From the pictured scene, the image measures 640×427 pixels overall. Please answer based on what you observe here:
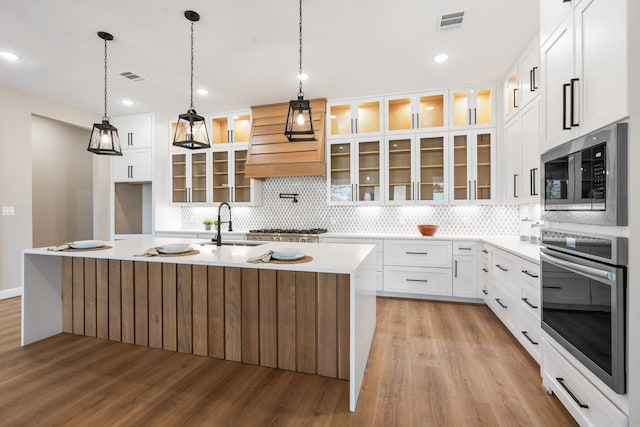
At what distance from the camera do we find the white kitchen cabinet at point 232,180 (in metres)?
5.06

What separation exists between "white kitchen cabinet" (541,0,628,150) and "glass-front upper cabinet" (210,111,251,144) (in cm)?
416

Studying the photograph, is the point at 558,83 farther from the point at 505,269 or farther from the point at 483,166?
the point at 483,166

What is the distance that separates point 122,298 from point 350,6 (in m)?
3.20

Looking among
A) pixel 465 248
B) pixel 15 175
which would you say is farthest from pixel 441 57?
pixel 15 175

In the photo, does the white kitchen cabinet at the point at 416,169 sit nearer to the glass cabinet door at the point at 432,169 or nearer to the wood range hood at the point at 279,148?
the glass cabinet door at the point at 432,169

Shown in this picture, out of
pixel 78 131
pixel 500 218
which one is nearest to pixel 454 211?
pixel 500 218

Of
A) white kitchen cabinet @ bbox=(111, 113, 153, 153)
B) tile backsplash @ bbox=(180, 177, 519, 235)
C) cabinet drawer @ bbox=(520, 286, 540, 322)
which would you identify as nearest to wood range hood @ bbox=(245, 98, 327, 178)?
tile backsplash @ bbox=(180, 177, 519, 235)

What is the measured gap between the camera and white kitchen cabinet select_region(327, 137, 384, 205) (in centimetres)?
449

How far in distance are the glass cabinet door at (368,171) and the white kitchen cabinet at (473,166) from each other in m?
1.01

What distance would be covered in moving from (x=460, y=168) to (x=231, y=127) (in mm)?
3632

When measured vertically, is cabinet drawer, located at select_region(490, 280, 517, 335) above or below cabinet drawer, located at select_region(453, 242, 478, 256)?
below

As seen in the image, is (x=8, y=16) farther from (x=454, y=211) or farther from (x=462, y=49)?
(x=454, y=211)

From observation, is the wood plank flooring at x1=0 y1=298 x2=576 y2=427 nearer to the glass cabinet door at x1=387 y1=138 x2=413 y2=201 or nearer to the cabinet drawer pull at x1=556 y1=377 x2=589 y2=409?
the cabinet drawer pull at x1=556 y1=377 x2=589 y2=409

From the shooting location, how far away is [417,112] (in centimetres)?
429
